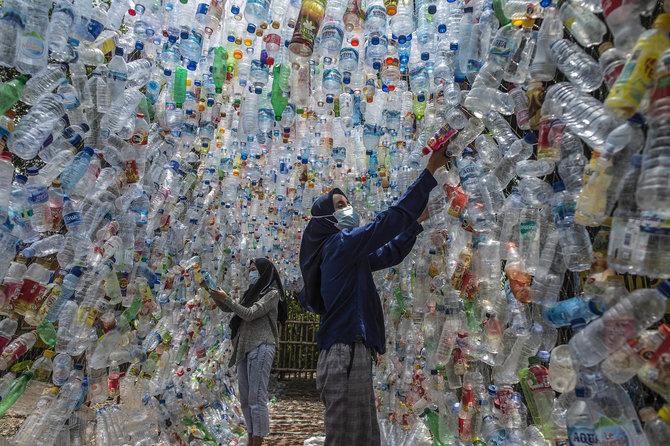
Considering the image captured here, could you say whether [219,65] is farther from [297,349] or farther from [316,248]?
[297,349]

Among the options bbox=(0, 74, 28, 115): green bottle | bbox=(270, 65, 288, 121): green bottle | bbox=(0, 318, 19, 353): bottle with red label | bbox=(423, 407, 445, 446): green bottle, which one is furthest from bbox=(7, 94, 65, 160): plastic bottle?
bbox=(423, 407, 445, 446): green bottle

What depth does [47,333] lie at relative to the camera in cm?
219

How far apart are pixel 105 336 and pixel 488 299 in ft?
6.94

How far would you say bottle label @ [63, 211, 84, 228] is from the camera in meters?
2.22

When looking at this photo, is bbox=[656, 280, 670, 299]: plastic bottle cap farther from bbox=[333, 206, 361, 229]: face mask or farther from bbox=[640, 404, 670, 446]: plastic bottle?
bbox=[333, 206, 361, 229]: face mask

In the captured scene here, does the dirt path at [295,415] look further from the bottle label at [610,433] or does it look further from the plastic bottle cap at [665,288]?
the plastic bottle cap at [665,288]

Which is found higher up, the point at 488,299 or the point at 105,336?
the point at 488,299

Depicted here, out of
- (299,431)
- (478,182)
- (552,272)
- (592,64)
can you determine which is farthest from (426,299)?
(299,431)

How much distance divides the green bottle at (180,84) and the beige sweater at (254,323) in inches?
71.5

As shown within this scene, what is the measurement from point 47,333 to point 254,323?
2054mm

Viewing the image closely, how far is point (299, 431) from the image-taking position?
544 centimetres

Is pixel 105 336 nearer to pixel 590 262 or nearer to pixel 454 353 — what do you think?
pixel 454 353

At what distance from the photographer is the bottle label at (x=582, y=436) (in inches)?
48.0

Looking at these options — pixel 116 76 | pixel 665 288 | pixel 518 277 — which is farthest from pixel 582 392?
pixel 116 76
